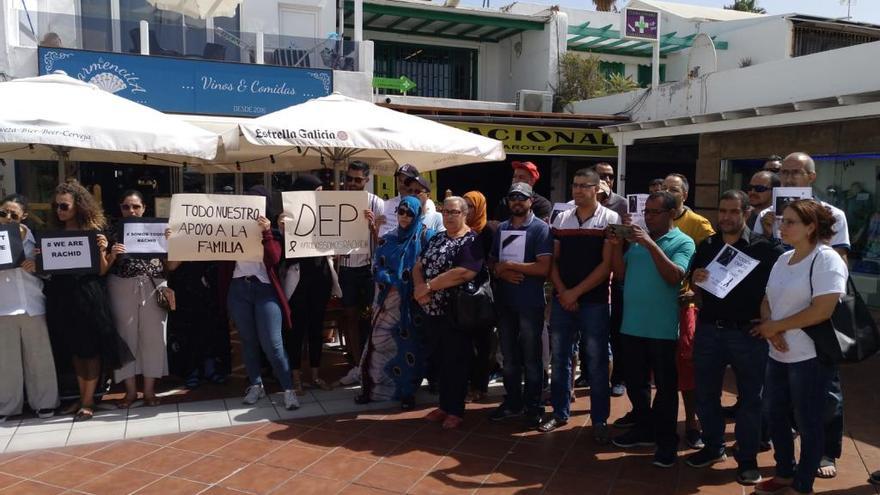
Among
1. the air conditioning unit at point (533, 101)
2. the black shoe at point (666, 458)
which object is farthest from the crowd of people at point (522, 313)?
the air conditioning unit at point (533, 101)

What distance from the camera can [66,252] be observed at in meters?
4.81

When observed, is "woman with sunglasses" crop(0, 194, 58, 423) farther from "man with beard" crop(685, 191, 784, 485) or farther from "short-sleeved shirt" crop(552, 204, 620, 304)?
"man with beard" crop(685, 191, 784, 485)

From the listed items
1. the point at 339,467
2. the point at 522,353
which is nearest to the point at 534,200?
the point at 522,353

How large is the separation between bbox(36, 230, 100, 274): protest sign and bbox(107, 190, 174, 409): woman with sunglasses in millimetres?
210

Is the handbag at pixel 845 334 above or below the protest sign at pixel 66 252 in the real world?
below

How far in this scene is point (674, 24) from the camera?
67.5 feet

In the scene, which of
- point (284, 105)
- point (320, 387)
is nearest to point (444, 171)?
point (284, 105)

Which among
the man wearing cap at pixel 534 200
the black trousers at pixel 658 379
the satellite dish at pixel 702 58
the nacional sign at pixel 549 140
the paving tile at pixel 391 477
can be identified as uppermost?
the satellite dish at pixel 702 58

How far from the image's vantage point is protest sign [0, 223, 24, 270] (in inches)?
186

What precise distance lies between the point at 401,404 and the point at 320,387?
0.87 m

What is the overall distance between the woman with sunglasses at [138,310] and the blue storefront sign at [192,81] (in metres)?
7.14

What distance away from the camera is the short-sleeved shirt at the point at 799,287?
3381mm

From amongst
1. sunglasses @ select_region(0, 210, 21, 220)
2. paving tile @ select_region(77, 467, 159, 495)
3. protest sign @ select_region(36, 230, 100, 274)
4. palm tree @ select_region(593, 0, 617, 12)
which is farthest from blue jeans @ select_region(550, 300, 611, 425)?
palm tree @ select_region(593, 0, 617, 12)

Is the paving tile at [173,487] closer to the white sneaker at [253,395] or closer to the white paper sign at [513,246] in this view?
the white sneaker at [253,395]
